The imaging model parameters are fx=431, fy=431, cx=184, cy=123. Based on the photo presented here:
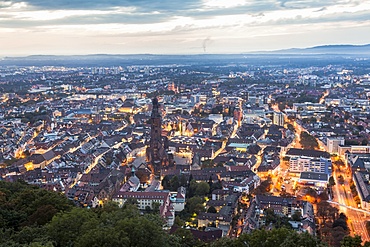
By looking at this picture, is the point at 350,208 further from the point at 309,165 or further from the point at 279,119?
the point at 279,119

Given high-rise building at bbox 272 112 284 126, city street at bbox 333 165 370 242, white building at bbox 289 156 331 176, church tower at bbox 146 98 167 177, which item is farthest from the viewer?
high-rise building at bbox 272 112 284 126

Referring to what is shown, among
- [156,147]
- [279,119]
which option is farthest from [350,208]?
[279,119]

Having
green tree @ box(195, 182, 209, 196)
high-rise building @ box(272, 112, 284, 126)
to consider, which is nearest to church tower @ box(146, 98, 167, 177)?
green tree @ box(195, 182, 209, 196)

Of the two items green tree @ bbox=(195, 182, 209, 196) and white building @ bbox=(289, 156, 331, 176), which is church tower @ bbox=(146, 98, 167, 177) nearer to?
green tree @ bbox=(195, 182, 209, 196)

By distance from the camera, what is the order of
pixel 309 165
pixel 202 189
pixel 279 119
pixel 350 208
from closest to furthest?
pixel 350 208
pixel 202 189
pixel 309 165
pixel 279 119

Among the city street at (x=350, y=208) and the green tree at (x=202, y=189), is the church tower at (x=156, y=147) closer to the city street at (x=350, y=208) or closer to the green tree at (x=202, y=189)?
the green tree at (x=202, y=189)

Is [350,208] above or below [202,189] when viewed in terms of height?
below

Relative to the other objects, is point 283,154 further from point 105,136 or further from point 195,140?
point 105,136

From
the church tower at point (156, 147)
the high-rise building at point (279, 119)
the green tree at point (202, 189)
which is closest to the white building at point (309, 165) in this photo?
the green tree at point (202, 189)
